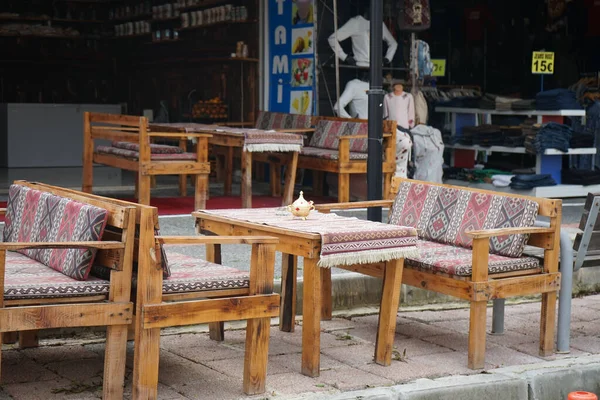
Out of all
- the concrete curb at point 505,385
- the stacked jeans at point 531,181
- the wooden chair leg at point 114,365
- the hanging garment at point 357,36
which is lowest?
the concrete curb at point 505,385

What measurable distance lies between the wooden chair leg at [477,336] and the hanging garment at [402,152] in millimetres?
5977

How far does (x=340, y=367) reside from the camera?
563cm

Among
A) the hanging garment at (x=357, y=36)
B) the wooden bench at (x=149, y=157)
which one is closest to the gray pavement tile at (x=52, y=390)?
the wooden bench at (x=149, y=157)

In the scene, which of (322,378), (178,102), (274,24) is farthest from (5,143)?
(322,378)

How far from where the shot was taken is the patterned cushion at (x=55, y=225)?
16.1ft

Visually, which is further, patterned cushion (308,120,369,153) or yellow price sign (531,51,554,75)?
yellow price sign (531,51,554,75)

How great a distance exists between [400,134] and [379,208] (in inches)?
181

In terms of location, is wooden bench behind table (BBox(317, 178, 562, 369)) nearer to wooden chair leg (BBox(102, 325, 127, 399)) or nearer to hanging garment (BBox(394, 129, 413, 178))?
wooden chair leg (BBox(102, 325, 127, 399))

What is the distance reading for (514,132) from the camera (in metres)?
12.8

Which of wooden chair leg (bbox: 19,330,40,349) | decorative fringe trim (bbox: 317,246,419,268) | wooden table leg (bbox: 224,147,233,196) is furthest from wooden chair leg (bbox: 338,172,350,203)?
wooden chair leg (bbox: 19,330,40,349)

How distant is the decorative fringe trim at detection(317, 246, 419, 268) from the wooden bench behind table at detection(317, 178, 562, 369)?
1.19ft

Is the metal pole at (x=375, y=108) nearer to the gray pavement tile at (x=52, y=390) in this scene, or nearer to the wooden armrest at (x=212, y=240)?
the wooden armrest at (x=212, y=240)

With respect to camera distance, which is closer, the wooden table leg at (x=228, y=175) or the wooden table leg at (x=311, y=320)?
the wooden table leg at (x=311, y=320)

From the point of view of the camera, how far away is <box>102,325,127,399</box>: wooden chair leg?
4824 mm
